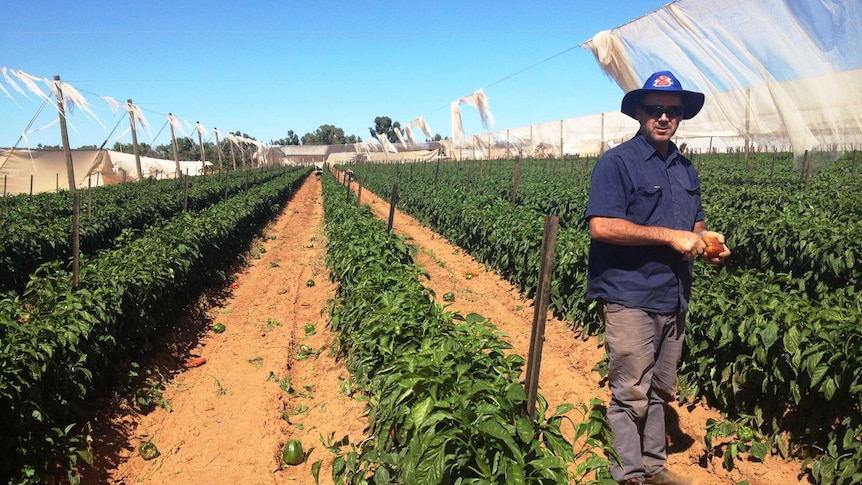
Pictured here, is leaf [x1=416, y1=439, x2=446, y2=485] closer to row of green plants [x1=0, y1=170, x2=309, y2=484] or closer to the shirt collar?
the shirt collar

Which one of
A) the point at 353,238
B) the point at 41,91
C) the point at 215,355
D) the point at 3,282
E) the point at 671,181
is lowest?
the point at 215,355

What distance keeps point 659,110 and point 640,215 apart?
592 millimetres

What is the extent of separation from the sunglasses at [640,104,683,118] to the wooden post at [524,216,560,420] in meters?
1.00

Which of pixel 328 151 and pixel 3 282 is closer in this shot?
pixel 3 282

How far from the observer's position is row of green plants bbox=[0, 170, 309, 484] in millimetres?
→ 3508

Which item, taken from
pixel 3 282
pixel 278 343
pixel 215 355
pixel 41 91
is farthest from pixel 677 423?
pixel 41 91

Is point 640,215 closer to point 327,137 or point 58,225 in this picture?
point 58,225

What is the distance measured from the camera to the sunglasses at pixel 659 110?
3.02 meters

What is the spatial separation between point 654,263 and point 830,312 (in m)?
1.84

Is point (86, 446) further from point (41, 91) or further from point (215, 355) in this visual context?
point (41, 91)

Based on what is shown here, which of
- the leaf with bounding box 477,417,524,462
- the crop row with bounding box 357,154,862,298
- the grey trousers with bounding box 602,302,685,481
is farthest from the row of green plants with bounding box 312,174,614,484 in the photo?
the crop row with bounding box 357,154,862,298

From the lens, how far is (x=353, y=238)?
25.0ft

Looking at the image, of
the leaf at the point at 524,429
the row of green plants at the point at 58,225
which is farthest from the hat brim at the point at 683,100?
the row of green plants at the point at 58,225

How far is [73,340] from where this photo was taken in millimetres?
4160
